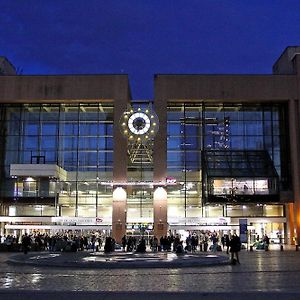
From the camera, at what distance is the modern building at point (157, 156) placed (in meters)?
66.3

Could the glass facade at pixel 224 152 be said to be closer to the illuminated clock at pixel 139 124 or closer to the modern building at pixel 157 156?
the modern building at pixel 157 156

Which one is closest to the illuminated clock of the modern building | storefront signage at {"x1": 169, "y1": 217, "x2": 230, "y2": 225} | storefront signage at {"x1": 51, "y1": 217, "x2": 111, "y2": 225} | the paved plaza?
the modern building

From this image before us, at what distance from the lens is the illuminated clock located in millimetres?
62344

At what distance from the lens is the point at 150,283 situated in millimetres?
20203

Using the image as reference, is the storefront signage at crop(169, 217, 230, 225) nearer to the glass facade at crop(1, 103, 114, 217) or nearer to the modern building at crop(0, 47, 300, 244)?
the modern building at crop(0, 47, 300, 244)

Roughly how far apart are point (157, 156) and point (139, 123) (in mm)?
6009

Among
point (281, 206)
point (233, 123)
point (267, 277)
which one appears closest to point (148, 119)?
point (233, 123)

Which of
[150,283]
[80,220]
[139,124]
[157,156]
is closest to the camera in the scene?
[150,283]

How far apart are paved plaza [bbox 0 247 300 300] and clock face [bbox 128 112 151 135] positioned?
35.0 metres

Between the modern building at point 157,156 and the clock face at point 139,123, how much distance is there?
2851mm

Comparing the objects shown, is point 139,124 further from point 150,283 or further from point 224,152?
point 150,283

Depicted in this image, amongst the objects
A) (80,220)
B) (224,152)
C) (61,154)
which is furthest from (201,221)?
(61,154)

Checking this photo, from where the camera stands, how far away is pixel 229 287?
18625mm

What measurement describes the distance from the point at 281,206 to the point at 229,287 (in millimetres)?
52070
